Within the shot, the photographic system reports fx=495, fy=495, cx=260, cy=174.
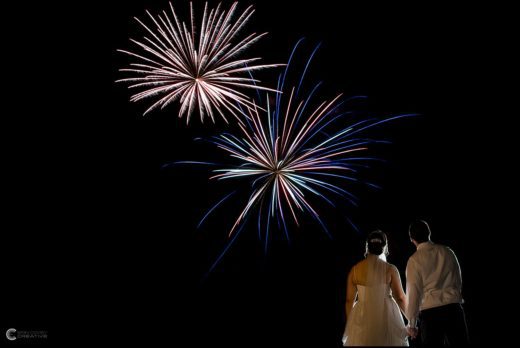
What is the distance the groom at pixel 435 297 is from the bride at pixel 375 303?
192mm

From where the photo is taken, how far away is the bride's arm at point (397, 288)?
20.1 ft

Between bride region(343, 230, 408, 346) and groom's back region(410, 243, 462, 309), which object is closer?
bride region(343, 230, 408, 346)

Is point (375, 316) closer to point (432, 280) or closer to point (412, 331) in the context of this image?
point (412, 331)

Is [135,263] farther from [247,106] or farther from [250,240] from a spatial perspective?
[247,106]

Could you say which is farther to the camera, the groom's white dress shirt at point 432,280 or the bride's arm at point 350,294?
the bride's arm at point 350,294

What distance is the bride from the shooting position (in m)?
5.92

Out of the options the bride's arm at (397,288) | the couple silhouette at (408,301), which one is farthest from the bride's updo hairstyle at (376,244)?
the bride's arm at (397,288)

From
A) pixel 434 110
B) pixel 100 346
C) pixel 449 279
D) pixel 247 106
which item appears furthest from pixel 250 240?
pixel 449 279

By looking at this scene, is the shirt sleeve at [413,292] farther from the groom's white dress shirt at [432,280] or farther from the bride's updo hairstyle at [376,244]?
the bride's updo hairstyle at [376,244]

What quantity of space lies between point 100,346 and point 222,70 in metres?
9.48

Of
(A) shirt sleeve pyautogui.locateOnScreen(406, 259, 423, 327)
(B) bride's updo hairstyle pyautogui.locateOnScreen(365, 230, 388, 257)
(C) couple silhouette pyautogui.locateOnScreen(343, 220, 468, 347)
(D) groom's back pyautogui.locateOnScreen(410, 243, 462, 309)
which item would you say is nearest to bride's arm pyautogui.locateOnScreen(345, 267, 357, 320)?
(C) couple silhouette pyautogui.locateOnScreen(343, 220, 468, 347)

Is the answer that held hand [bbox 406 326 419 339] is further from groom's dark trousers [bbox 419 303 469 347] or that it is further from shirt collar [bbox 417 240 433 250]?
shirt collar [bbox 417 240 433 250]

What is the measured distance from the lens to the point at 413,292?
616cm

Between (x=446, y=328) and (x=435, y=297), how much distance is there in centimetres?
37
